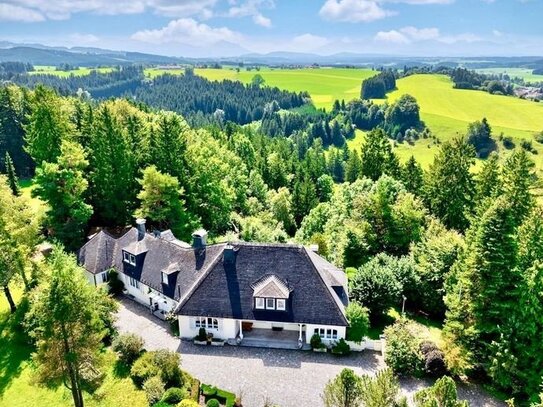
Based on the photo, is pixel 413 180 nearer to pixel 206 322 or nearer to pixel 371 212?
pixel 371 212

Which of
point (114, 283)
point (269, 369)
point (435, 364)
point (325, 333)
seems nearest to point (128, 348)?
point (269, 369)

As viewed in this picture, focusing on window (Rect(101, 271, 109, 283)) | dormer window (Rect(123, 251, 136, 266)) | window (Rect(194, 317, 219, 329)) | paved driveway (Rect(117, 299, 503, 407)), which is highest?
dormer window (Rect(123, 251, 136, 266))

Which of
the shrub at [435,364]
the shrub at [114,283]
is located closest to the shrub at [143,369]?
the shrub at [114,283]

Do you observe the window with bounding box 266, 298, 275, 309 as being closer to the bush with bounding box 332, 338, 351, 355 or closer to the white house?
the white house

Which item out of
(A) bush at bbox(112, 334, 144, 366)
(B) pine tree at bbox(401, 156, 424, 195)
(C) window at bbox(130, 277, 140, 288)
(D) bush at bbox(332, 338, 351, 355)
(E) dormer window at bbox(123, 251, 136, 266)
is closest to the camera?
(A) bush at bbox(112, 334, 144, 366)

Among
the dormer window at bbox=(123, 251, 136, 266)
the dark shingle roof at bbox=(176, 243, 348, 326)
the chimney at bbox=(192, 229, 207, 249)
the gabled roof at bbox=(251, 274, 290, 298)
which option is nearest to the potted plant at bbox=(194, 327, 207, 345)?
the dark shingle roof at bbox=(176, 243, 348, 326)

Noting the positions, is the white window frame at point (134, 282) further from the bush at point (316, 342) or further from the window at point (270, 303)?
the bush at point (316, 342)
